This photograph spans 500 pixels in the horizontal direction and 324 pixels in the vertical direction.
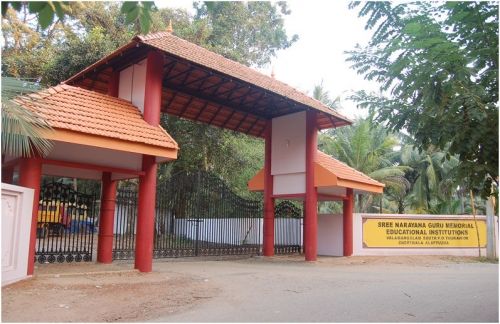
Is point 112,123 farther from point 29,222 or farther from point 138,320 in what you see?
point 138,320

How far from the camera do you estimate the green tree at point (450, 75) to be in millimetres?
5258

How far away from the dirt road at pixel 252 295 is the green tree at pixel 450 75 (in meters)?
2.37

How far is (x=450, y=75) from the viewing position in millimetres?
5559

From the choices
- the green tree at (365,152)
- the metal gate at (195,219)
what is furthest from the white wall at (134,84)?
the green tree at (365,152)

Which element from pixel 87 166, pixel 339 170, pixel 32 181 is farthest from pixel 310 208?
pixel 32 181

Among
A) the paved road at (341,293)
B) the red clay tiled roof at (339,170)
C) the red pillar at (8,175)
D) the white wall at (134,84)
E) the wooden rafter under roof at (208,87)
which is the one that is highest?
the wooden rafter under roof at (208,87)

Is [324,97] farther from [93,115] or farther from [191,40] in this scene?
[93,115]

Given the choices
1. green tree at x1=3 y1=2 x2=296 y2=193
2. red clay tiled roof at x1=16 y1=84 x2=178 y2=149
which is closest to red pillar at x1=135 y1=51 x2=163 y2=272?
red clay tiled roof at x1=16 y1=84 x2=178 y2=149

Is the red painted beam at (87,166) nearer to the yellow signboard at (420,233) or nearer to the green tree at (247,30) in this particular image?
the yellow signboard at (420,233)

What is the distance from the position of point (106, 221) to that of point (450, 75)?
384 inches

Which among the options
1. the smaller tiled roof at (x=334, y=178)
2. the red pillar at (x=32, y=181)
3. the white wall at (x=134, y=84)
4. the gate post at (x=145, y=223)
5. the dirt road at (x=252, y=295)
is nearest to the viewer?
the dirt road at (x=252, y=295)

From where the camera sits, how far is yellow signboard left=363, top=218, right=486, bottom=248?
56.7 ft

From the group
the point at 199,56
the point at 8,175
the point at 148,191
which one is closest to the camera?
the point at 148,191

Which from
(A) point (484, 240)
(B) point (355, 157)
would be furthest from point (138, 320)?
(B) point (355, 157)
